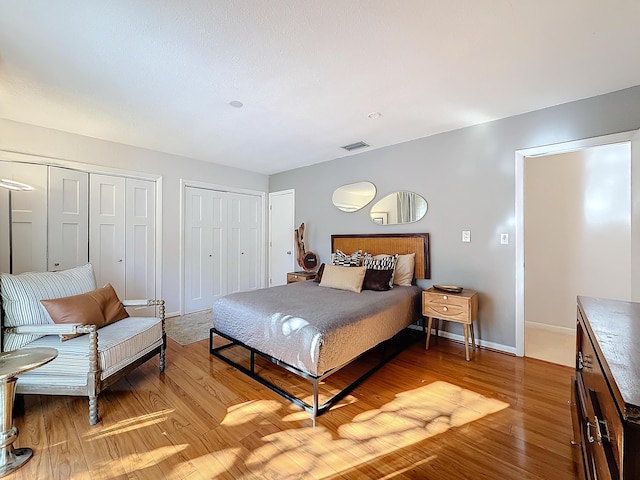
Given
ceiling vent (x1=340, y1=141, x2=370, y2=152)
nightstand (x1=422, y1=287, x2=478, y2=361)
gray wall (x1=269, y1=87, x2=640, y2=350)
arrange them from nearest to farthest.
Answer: gray wall (x1=269, y1=87, x2=640, y2=350) → nightstand (x1=422, y1=287, x2=478, y2=361) → ceiling vent (x1=340, y1=141, x2=370, y2=152)

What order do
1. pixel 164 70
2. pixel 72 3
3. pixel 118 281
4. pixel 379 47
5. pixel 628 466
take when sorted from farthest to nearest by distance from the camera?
pixel 118 281 → pixel 164 70 → pixel 379 47 → pixel 72 3 → pixel 628 466

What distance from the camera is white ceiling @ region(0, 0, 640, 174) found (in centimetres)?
156

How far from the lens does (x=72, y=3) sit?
1.49m

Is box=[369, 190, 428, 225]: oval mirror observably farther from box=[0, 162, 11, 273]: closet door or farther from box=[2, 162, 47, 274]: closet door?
box=[0, 162, 11, 273]: closet door

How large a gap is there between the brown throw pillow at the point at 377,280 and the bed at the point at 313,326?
0.25ft

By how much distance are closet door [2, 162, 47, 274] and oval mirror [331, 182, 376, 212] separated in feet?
11.9

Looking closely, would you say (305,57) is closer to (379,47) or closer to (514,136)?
(379,47)

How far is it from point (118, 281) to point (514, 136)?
16.5 feet

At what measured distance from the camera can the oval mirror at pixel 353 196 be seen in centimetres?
409

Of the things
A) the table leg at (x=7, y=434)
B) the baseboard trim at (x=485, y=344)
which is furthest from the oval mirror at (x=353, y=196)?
the table leg at (x=7, y=434)

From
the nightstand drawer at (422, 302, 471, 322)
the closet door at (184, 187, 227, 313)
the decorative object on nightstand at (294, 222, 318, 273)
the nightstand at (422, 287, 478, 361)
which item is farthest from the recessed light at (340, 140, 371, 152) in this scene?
the closet door at (184, 187, 227, 313)

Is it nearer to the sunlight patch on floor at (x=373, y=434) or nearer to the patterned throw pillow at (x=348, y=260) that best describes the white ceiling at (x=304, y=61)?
the patterned throw pillow at (x=348, y=260)

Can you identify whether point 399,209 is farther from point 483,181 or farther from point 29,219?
point 29,219

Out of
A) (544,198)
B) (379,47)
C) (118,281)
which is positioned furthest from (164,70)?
(544,198)
